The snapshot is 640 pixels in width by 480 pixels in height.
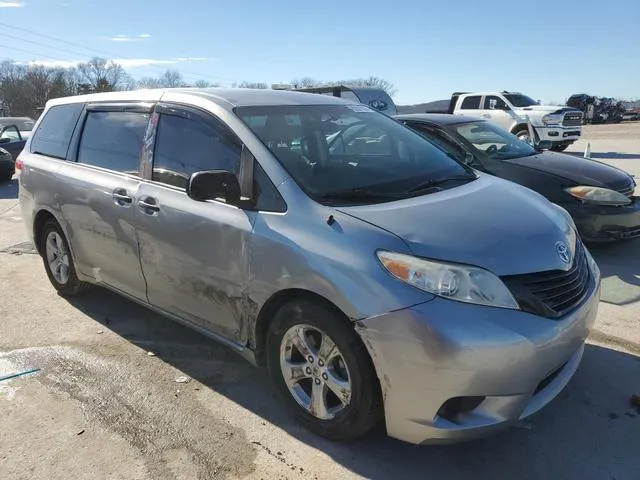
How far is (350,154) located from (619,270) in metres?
3.49

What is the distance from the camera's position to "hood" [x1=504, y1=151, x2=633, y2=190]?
599cm

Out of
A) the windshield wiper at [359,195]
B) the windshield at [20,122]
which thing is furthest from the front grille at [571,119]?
the windshield at [20,122]

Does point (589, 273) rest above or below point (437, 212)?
below

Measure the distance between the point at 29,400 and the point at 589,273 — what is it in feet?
11.3

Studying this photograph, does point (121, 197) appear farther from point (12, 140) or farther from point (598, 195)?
point (12, 140)

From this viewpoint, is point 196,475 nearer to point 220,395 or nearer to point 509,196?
point 220,395

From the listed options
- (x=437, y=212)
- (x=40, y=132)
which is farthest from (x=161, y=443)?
(x=40, y=132)

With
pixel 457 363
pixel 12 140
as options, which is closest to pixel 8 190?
pixel 12 140

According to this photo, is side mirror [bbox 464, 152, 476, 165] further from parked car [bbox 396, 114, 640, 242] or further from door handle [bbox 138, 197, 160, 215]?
door handle [bbox 138, 197, 160, 215]

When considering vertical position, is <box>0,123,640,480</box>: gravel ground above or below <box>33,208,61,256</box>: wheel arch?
below

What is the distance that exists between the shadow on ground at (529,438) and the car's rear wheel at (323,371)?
0.51 feet

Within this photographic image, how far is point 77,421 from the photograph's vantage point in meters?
3.17

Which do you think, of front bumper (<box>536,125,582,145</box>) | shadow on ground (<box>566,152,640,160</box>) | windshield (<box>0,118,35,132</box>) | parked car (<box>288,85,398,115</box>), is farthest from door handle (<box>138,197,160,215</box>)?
windshield (<box>0,118,35,132</box>)

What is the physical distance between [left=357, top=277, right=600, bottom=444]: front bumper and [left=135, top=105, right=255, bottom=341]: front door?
97 cm
